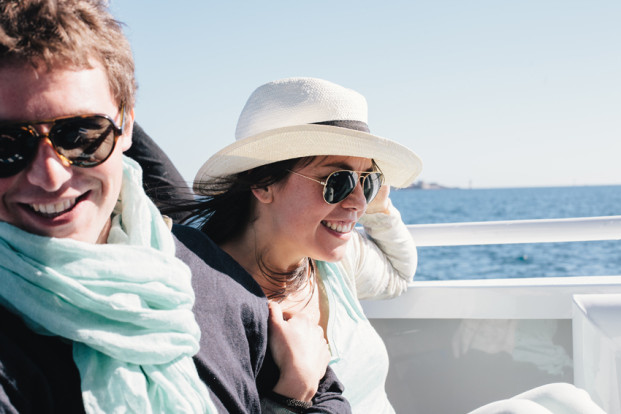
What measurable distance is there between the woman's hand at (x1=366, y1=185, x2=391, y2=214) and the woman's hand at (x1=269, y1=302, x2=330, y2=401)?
0.99m

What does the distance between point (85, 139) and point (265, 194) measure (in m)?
1.04

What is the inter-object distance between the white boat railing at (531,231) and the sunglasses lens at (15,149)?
1.90m

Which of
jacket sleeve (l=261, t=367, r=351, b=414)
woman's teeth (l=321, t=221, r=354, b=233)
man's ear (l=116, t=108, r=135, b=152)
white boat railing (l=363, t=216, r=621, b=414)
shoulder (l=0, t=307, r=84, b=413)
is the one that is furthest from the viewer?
white boat railing (l=363, t=216, r=621, b=414)

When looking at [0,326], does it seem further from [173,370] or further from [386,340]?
[386,340]

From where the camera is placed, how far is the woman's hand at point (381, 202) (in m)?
2.49

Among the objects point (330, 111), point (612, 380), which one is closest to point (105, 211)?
point (330, 111)

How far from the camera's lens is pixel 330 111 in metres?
2.01

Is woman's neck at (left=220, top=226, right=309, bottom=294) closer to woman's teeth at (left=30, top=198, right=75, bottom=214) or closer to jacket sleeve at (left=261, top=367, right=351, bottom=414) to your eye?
jacket sleeve at (left=261, top=367, right=351, bottom=414)

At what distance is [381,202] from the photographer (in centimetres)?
252

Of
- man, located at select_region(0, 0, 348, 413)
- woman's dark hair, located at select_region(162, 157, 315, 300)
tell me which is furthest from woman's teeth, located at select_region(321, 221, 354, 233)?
man, located at select_region(0, 0, 348, 413)

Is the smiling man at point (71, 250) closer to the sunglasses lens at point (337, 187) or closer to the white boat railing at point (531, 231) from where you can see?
the sunglasses lens at point (337, 187)

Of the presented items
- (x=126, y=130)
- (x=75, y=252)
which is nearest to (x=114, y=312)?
(x=75, y=252)

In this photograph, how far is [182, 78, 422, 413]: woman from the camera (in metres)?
1.99

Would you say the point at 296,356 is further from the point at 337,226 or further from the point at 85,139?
the point at 85,139
